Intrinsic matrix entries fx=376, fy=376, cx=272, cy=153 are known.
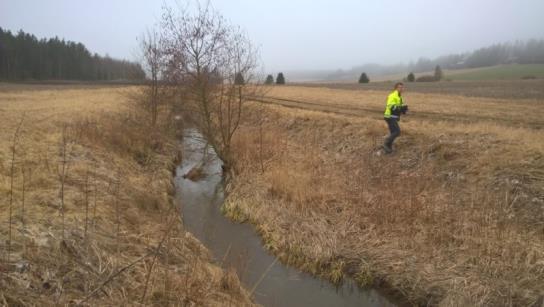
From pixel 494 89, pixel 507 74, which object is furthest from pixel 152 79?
pixel 507 74

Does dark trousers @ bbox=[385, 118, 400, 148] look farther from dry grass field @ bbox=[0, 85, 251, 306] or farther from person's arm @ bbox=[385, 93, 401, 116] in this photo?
dry grass field @ bbox=[0, 85, 251, 306]

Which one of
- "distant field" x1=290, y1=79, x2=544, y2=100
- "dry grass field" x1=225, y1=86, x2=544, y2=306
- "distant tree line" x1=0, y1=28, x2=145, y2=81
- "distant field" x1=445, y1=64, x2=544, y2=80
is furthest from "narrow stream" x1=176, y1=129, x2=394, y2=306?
"distant tree line" x1=0, y1=28, x2=145, y2=81

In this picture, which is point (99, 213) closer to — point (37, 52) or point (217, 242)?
point (217, 242)

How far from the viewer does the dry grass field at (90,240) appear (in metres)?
4.41

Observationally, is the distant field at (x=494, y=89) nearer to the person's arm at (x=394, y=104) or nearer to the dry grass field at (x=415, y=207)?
the dry grass field at (x=415, y=207)

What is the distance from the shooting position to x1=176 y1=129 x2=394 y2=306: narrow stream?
21.1ft

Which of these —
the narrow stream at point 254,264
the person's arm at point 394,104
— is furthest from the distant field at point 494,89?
the narrow stream at point 254,264

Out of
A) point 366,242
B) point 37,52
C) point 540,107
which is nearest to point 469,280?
point 366,242

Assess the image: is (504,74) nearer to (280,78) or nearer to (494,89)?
(280,78)

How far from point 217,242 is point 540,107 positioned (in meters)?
17.9

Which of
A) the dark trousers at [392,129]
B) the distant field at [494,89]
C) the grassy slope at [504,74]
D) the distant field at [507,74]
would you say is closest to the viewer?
the dark trousers at [392,129]

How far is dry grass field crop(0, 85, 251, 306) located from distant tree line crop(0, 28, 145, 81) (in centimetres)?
6546

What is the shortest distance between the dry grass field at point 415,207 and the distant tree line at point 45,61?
65575 mm

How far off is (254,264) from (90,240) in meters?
3.20
